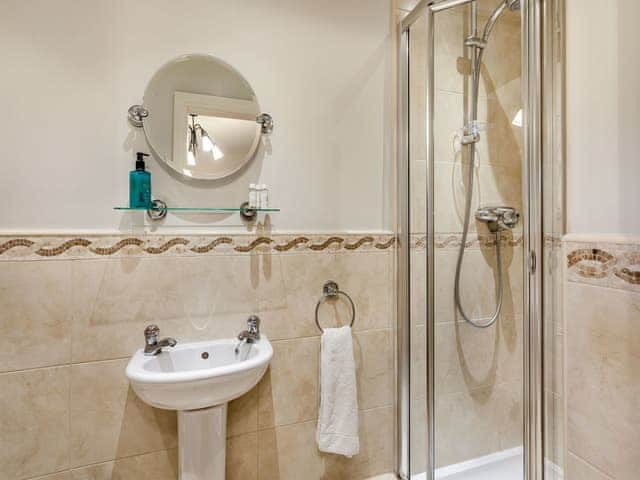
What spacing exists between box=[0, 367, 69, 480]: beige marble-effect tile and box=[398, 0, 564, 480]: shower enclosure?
129cm

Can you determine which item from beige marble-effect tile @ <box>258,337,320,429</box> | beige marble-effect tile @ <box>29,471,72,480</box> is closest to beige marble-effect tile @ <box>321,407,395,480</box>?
beige marble-effect tile @ <box>258,337,320,429</box>

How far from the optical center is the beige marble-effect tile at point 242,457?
1.38 metres

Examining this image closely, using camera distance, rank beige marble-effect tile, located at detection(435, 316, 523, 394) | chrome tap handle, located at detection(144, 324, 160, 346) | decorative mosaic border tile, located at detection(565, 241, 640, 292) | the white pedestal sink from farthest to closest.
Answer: chrome tap handle, located at detection(144, 324, 160, 346) → beige marble-effect tile, located at detection(435, 316, 523, 394) → the white pedestal sink → decorative mosaic border tile, located at detection(565, 241, 640, 292)

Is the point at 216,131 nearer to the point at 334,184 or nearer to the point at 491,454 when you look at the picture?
the point at 334,184

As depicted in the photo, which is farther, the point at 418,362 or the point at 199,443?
the point at 418,362

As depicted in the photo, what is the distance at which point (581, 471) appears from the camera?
0.86 m

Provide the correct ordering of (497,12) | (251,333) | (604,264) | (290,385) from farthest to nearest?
(290,385)
(251,333)
(497,12)
(604,264)

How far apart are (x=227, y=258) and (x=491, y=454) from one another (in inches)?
47.8

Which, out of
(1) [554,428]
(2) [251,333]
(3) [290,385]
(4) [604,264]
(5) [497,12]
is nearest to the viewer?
(4) [604,264]

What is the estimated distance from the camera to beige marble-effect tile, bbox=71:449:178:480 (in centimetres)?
122

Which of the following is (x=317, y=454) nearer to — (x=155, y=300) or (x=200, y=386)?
(x=200, y=386)

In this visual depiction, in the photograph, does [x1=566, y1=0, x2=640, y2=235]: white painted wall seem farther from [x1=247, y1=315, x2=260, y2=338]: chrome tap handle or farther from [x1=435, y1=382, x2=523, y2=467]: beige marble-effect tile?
[x1=247, y1=315, x2=260, y2=338]: chrome tap handle

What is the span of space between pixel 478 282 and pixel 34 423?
159cm

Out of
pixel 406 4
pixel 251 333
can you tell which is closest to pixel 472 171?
pixel 406 4
